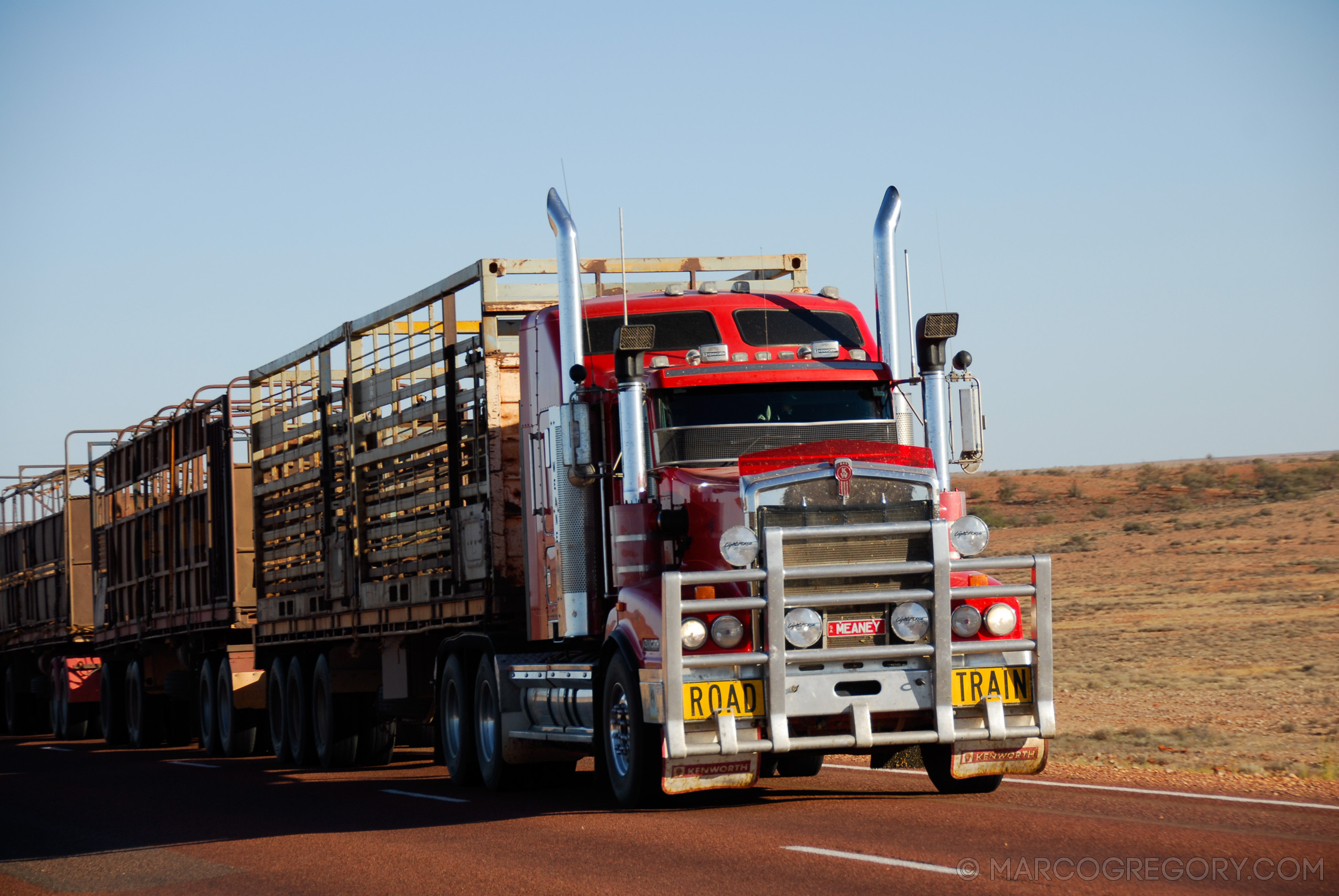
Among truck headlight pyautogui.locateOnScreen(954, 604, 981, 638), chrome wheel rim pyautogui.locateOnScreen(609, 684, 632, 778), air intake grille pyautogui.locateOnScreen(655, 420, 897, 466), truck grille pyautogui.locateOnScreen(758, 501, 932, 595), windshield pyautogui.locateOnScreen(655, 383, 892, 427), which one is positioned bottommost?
Answer: chrome wheel rim pyautogui.locateOnScreen(609, 684, 632, 778)

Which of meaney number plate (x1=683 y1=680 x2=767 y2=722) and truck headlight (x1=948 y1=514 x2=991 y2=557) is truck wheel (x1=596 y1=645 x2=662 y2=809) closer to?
meaney number plate (x1=683 y1=680 x2=767 y2=722)

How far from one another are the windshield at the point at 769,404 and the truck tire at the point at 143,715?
15993 mm

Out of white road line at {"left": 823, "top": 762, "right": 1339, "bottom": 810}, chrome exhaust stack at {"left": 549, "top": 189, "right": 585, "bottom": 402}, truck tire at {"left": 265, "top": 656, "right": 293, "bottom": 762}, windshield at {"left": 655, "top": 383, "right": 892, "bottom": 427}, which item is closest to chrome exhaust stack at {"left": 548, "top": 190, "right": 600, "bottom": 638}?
chrome exhaust stack at {"left": 549, "top": 189, "right": 585, "bottom": 402}

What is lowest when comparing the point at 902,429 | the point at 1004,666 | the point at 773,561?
the point at 1004,666

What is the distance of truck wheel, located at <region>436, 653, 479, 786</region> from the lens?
15039 mm

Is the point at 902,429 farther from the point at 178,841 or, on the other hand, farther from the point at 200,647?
the point at 200,647

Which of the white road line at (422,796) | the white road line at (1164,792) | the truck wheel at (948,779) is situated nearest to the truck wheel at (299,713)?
the white road line at (422,796)

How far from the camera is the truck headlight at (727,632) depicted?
10906mm

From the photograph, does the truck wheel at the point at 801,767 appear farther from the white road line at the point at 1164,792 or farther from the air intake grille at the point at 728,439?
the air intake grille at the point at 728,439

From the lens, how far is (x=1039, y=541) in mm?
60156

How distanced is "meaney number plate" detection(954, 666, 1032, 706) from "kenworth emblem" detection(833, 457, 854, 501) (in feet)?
4.49

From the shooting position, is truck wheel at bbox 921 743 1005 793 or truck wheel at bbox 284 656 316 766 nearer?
truck wheel at bbox 921 743 1005 793

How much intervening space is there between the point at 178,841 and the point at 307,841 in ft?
3.52

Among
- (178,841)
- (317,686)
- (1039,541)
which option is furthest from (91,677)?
(1039,541)
